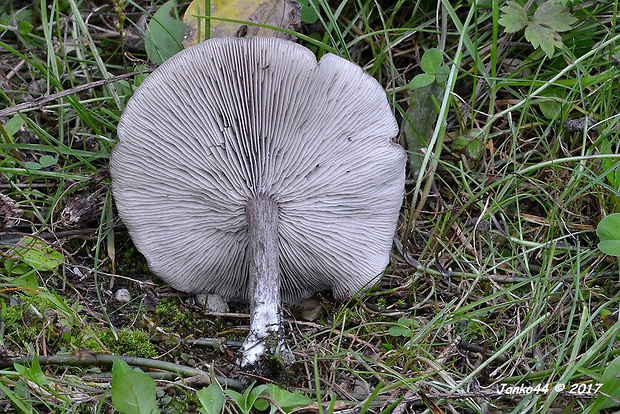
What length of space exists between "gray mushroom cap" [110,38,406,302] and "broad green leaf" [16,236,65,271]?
0.33 m

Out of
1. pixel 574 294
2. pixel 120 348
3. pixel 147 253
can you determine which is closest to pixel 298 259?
pixel 147 253

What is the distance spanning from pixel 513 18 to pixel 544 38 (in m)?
0.16

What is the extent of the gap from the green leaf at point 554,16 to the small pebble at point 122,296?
215 centimetres

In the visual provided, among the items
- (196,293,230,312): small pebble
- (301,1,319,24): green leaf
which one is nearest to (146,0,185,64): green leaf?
(301,1,319,24): green leaf

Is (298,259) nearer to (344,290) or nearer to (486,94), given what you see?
(344,290)

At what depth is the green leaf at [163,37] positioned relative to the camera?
109 inches

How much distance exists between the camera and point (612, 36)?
272 centimetres

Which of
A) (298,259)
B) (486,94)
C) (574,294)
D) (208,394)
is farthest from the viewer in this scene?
(486,94)

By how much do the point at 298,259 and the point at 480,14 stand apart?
4.84 ft

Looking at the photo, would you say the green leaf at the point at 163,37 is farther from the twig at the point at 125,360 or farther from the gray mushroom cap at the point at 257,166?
the twig at the point at 125,360

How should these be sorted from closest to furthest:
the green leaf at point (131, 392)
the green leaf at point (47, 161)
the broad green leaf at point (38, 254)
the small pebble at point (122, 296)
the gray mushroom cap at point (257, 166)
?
1. the green leaf at point (131, 392)
2. the gray mushroom cap at point (257, 166)
3. the broad green leaf at point (38, 254)
4. the small pebble at point (122, 296)
5. the green leaf at point (47, 161)

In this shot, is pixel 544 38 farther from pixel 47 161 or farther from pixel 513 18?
pixel 47 161

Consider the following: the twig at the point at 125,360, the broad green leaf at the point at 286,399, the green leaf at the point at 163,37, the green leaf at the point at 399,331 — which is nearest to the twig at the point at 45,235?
the twig at the point at 125,360

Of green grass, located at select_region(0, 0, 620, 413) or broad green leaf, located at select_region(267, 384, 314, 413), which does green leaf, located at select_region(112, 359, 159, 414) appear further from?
broad green leaf, located at select_region(267, 384, 314, 413)
